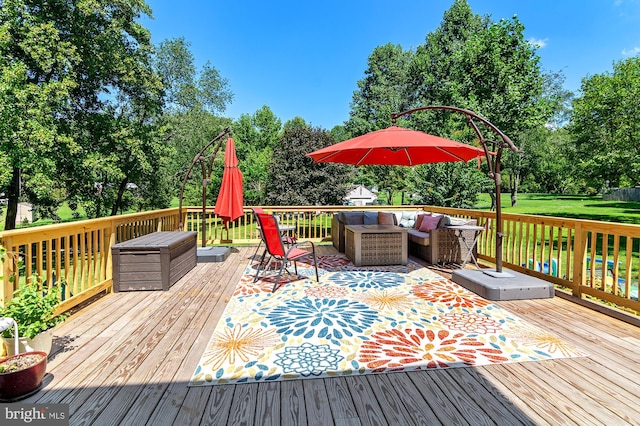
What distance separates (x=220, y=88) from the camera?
19906 mm

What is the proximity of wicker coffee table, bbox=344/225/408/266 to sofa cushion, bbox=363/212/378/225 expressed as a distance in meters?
1.14

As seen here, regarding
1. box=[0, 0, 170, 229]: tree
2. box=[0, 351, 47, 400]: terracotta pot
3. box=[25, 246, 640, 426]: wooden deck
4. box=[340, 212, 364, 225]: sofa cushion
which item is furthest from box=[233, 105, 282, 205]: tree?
box=[0, 351, 47, 400]: terracotta pot

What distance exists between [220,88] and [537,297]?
2000 centimetres

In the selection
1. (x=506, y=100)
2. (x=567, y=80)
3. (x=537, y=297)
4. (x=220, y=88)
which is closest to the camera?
(x=537, y=297)

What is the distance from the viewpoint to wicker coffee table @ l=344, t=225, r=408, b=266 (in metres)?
5.48

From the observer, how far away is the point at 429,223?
584 centimetres

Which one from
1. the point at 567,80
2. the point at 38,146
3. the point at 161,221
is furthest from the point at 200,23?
the point at 567,80

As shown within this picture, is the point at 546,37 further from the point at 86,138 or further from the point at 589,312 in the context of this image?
the point at 86,138

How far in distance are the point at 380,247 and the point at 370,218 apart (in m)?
1.27

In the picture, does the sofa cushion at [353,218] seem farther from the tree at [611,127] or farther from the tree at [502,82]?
the tree at [611,127]

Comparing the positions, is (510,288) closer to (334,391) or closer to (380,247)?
(380,247)

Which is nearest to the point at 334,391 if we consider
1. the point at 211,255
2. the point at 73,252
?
the point at 73,252

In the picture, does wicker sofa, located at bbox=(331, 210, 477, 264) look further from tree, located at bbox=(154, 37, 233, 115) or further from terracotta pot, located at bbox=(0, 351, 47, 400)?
tree, located at bbox=(154, 37, 233, 115)

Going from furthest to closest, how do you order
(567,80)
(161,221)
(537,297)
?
(567,80) < (161,221) < (537,297)
